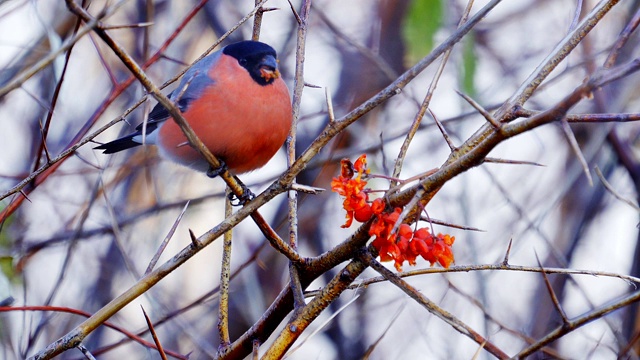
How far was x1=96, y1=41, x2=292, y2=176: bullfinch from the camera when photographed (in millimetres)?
2594

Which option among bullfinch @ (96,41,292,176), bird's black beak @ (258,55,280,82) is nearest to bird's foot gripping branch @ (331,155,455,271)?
bullfinch @ (96,41,292,176)

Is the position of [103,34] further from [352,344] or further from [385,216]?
[352,344]

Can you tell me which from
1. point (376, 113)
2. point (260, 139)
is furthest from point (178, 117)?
point (376, 113)

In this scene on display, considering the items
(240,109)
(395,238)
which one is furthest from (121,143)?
(395,238)

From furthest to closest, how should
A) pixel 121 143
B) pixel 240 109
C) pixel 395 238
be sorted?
pixel 121 143, pixel 240 109, pixel 395 238

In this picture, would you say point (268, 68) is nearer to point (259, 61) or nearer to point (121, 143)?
point (259, 61)

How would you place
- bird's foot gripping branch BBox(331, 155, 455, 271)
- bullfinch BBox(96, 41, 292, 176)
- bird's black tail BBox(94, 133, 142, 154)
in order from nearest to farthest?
1. bird's foot gripping branch BBox(331, 155, 455, 271)
2. bullfinch BBox(96, 41, 292, 176)
3. bird's black tail BBox(94, 133, 142, 154)

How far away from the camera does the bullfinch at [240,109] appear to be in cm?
259

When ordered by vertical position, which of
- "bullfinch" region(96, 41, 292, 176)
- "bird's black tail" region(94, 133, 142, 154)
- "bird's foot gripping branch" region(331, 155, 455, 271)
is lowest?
"bird's foot gripping branch" region(331, 155, 455, 271)

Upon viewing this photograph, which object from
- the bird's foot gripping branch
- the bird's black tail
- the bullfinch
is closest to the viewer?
the bird's foot gripping branch

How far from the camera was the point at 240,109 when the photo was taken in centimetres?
263

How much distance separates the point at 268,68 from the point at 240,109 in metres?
0.20

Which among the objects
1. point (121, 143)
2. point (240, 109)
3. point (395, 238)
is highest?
point (121, 143)

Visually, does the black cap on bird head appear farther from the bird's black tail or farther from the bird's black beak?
the bird's black tail
